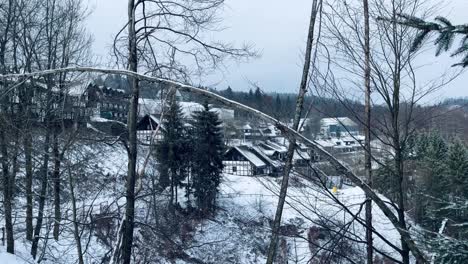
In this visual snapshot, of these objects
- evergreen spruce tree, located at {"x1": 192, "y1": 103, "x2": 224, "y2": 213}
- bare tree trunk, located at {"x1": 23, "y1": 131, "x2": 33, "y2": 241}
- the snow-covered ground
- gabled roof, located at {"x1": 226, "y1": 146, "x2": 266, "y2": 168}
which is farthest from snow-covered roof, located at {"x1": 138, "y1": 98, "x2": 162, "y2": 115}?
gabled roof, located at {"x1": 226, "y1": 146, "x2": 266, "y2": 168}

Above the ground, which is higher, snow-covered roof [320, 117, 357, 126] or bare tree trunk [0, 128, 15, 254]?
snow-covered roof [320, 117, 357, 126]

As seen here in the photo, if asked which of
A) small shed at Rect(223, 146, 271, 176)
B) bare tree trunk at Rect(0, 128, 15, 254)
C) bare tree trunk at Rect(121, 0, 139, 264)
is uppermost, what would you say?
bare tree trunk at Rect(121, 0, 139, 264)

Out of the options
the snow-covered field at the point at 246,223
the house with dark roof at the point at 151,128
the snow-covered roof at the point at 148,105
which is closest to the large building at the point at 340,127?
the snow-covered field at the point at 246,223

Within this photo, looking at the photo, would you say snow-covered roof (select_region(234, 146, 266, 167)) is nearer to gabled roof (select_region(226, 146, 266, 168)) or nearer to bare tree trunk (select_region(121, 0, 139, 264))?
gabled roof (select_region(226, 146, 266, 168))

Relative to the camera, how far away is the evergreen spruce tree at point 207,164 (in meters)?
24.7

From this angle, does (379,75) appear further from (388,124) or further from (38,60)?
(38,60)

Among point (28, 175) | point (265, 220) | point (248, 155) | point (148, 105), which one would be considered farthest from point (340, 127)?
point (248, 155)

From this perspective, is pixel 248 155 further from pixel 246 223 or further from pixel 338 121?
pixel 338 121

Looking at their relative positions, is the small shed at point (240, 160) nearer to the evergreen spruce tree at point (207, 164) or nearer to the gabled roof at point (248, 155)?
the gabled roof at point (248, 155)

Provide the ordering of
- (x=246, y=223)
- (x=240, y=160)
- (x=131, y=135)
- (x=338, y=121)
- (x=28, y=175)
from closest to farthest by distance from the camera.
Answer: (x=338, y=121)
(x=246, y=223)
(x=131, y=135)
(x=28, y=175)
(x=240, y=160)

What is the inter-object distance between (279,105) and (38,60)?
1153 cm

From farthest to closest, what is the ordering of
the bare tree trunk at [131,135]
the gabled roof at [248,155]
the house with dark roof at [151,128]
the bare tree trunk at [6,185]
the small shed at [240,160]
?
the small shed at [240,160], the gabled roof at [248,155], the bare tree trunk at [6,185], the bare tree trunk at [131,135], the house with dark roof at [151,128]

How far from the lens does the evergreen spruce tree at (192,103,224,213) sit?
24.7 meters

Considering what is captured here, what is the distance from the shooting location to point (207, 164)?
2542 cm
